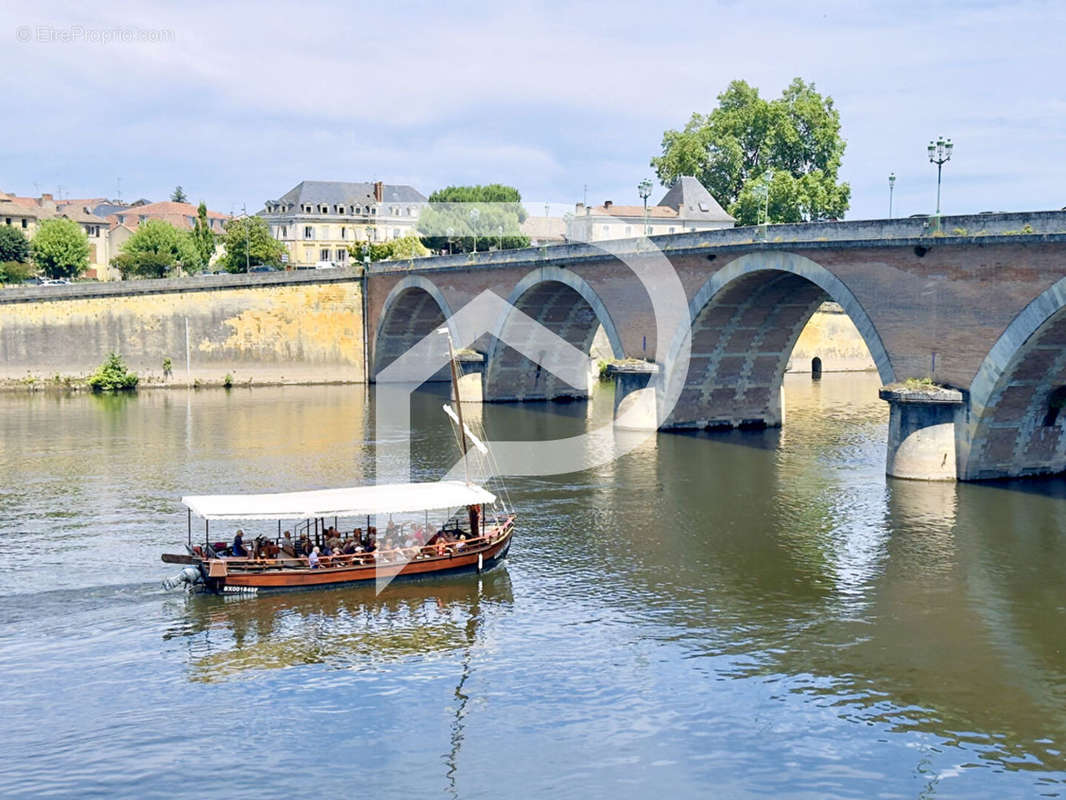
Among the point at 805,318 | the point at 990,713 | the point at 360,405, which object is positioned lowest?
the point at 990,713

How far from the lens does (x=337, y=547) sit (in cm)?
3166

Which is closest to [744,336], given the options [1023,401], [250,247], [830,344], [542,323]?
[1023,401]

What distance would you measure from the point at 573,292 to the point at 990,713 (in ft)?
157

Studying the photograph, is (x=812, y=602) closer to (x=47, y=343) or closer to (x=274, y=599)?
(x=274, y=599)

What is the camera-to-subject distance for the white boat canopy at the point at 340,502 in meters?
31.0

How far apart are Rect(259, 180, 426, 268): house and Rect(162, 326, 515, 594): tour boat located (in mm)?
96373

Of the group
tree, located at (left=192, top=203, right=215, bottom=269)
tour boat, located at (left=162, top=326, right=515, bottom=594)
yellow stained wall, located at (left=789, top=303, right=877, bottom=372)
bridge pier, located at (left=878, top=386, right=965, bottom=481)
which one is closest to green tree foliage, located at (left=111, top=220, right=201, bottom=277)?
tree, located at (left=192, top=203, right=215, bottom=269)

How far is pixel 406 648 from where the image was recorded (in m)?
26.3

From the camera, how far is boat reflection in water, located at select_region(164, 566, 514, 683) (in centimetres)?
2562

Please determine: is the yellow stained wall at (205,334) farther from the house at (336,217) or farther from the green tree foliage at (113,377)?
the house at (336,217)

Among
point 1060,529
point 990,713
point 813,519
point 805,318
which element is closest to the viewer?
point 990,713

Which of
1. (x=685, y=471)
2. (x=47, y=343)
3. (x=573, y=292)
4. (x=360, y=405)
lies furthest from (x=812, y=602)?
(x=47, y=343)

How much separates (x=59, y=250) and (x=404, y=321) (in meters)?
39.7

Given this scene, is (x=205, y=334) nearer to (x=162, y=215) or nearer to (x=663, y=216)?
(x=663, y=216)
